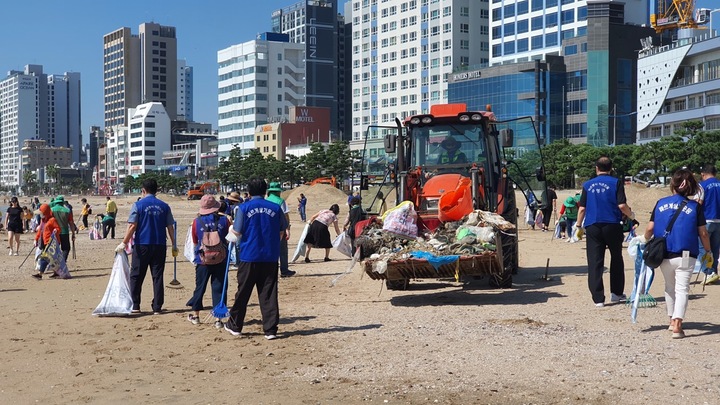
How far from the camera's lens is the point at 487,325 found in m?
9.71

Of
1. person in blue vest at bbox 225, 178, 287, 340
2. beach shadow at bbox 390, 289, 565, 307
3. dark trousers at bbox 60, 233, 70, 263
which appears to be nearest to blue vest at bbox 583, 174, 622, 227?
beach shadow at bbox 390, 289, 565, 307

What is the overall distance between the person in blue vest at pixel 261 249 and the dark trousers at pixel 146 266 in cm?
226

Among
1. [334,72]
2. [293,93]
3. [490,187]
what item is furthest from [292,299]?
[334,72]

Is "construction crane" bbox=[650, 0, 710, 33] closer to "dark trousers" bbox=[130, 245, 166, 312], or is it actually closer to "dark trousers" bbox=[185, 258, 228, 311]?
"dark trousers" bbox=[130, 245, 166, 312]

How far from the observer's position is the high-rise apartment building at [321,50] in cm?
15425

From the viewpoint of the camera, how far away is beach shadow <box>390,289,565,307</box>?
11690 millimetres

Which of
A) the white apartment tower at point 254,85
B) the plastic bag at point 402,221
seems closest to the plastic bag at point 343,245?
the plastic bag at point 402,221

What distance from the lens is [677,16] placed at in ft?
297

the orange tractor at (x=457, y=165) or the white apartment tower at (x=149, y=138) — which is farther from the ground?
the white apartment tower at (x=149, y=138)

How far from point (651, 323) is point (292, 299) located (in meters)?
5.34

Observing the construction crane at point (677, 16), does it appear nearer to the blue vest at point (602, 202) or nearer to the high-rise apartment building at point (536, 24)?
the high-rise apartment building at point (536, 24)

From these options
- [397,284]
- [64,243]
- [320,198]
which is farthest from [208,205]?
[320,198]

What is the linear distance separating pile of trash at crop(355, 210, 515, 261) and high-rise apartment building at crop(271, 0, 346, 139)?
134278mm

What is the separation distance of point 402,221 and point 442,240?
607mm
